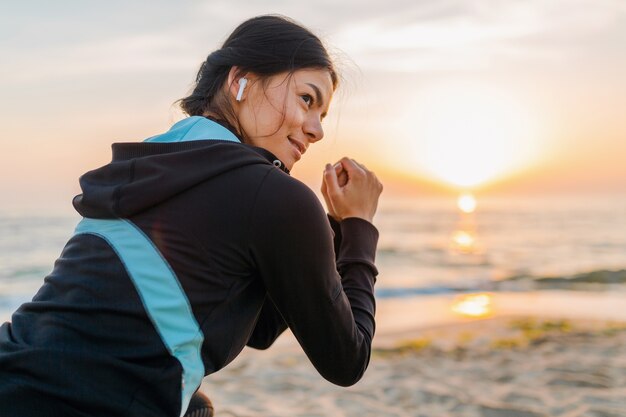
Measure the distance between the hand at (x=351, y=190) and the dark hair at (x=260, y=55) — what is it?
0.31m

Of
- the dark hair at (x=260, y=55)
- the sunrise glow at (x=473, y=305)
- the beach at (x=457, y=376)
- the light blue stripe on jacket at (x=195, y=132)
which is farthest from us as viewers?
the sunrise glow at (x=473, y=305)

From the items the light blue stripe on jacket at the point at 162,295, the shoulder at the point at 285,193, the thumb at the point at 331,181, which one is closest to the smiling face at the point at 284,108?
the thumb at the point at 331,181

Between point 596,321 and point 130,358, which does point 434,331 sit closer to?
point 596,321

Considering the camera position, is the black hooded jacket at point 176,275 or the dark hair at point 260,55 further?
the dark hair at point 260,55

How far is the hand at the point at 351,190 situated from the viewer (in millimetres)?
2262

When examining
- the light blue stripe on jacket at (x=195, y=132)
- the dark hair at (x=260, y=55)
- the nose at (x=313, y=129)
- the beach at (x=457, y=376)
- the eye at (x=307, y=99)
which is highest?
the dark hair at (x=260, y=55)

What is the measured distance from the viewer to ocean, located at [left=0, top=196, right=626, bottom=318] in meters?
14.2

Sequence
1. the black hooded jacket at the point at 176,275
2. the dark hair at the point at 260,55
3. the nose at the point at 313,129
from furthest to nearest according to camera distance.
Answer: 1. the nose at the point at 313,129
2. the dark hair at the point at 260,55
3. the black hooded jacket at the point at 176,275

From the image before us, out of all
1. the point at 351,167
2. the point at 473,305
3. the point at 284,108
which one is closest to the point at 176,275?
the point at 284,108

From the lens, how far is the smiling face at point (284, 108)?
6.59ft

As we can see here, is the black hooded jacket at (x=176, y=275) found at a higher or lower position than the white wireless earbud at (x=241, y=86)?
lower

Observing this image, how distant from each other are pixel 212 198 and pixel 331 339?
1.63 ft

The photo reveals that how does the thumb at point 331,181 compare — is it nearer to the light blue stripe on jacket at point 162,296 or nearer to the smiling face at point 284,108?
the smiling face at point 284,108

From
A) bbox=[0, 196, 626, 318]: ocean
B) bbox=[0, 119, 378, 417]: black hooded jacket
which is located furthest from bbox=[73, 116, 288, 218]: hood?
bbox=[0, 196, 626, 318]: ocean
